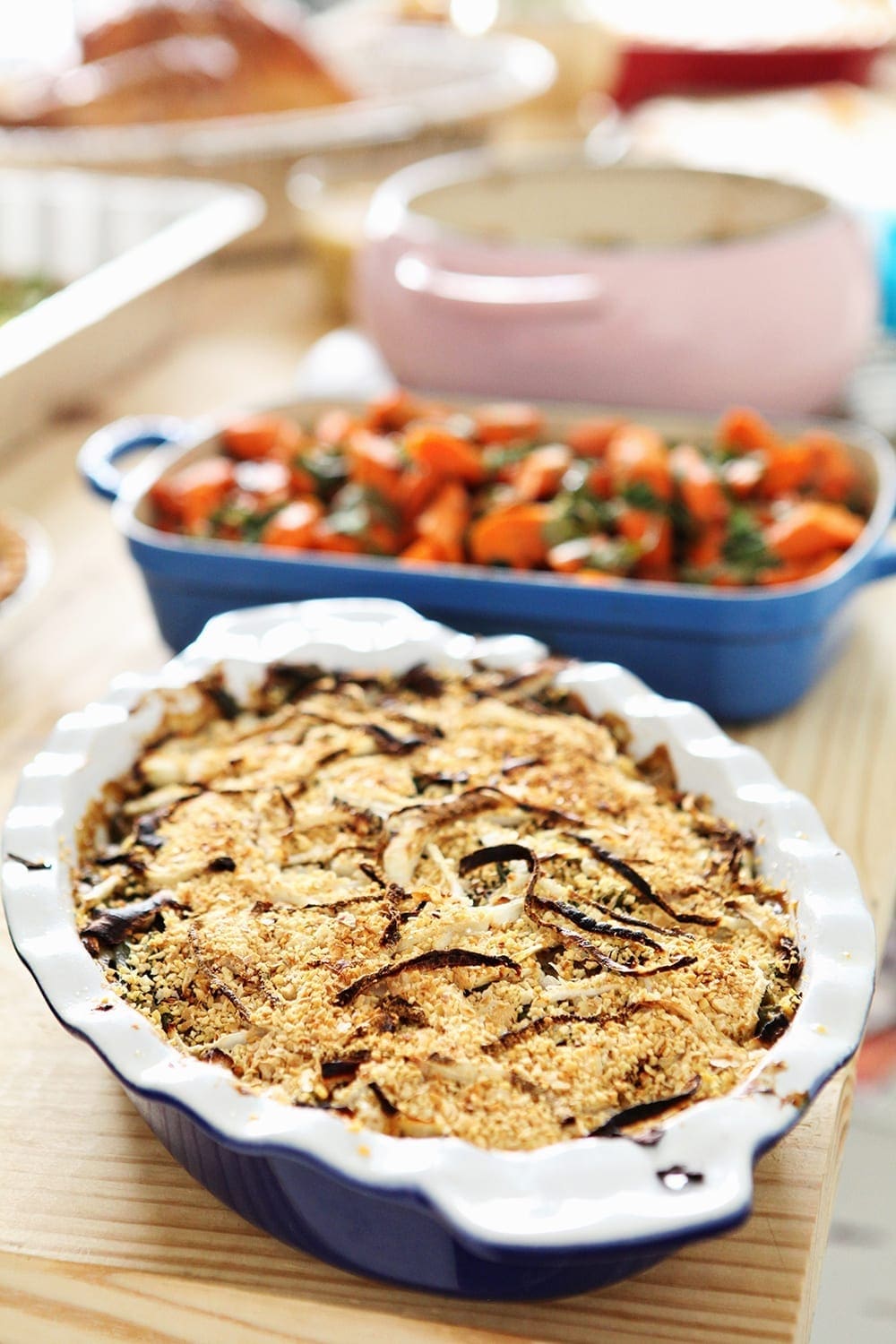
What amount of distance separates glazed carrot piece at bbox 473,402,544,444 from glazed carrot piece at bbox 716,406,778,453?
135mm

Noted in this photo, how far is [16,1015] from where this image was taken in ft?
2.26

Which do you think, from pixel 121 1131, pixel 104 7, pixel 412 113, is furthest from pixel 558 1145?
pixel 104 7

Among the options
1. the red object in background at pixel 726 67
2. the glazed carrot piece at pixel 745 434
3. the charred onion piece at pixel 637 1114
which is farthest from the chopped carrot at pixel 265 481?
the red object in background at pixel 726 67

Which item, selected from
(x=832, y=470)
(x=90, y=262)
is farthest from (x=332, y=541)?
(x=90, y=262)

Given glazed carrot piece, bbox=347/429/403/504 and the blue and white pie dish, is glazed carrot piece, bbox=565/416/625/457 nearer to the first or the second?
glazed carrot piece, bbox=347/429/403/504

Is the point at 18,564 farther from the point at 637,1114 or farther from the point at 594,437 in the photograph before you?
the point at 637,1114

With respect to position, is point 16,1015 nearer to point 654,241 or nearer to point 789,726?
point 789,726

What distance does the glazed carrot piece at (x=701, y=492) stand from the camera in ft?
3.08

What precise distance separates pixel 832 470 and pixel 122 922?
1.99 feet

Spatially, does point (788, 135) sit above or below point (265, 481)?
below

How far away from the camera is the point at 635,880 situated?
2.02ft

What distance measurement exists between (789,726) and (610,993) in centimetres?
39

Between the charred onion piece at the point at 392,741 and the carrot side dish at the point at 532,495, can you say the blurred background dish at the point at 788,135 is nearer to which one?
the carrot side dish at the point at 532,495

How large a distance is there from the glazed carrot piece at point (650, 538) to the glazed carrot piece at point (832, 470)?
5.1 inches
